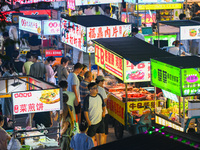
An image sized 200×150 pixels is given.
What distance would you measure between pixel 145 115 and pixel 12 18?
48.0 feet

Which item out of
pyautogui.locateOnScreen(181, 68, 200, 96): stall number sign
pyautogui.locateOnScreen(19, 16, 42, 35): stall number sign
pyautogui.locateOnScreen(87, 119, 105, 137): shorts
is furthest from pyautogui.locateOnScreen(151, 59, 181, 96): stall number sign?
pyautogui.locateOnScreen(19, 16, 42, 35): stall number sign

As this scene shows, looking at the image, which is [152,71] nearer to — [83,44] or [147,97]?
[147,97]

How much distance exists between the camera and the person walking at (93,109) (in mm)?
10625

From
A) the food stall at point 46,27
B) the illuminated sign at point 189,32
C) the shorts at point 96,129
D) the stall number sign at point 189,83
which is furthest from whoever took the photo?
the food stall at point 46,27

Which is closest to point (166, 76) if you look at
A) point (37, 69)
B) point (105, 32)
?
point (37, 69)

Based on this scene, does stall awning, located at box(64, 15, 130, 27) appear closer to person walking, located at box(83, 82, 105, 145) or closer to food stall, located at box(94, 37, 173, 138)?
food stall, located at box(94, 37, 173, 138)

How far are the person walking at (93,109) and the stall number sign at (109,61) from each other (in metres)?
1.21

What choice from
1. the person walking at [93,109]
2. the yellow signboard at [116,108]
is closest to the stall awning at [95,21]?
the yellow signboard at [116,108]

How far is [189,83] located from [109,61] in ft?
13.3

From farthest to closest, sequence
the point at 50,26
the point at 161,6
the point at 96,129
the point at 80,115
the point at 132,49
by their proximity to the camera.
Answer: the point at 161,6 < the point at 50,26 < the point at 132,49 < the point at 80,115 < the point at 96,129

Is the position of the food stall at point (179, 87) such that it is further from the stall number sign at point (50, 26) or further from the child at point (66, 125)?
the stall number sign at point (50, 26)

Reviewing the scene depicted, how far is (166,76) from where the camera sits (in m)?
9.74

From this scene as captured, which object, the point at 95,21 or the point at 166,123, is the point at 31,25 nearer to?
the point at 95,21

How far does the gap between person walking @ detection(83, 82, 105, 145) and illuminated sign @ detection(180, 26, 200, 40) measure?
6.15 m
